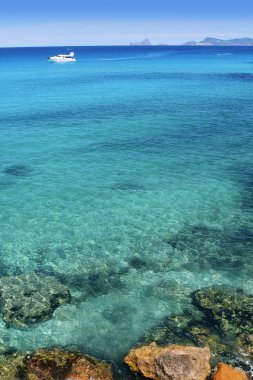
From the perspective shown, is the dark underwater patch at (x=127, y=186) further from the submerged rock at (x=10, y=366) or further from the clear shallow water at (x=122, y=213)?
the submerged rock at (x=10, y=366)

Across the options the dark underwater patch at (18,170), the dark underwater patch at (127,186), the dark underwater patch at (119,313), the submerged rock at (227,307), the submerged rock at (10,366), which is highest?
the dark underwater patch at (18,170)

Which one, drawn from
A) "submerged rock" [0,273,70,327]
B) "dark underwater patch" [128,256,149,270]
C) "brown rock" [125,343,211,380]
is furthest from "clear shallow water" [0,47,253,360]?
"brown rock" [125,343,211,380]

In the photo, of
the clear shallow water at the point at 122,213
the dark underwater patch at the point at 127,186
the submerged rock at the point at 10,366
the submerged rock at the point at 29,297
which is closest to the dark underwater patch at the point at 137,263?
the clear shallow water at the point at 122,213

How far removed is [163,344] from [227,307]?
4.63 meters

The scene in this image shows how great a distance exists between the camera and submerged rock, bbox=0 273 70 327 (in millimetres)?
21562

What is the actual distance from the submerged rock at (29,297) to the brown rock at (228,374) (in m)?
9.73

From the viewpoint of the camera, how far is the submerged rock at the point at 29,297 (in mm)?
21562

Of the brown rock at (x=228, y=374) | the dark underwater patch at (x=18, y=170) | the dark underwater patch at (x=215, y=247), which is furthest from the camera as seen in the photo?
the dark underwater patch at (x=18, y=170)

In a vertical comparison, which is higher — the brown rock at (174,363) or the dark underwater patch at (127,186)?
the dark underwater patch at (127,186)

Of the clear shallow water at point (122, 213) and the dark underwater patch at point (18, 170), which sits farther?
the dark underwater patch at point (18, 170)

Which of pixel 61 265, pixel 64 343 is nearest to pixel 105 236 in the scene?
pixel 61 265

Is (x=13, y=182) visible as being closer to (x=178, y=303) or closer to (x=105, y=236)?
(x=105, y=236)

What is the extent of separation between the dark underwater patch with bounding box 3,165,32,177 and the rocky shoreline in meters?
18.8

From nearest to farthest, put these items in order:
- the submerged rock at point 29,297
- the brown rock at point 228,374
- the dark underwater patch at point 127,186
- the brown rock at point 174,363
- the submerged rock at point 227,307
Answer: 1. the brown rock at point 228,374
2. the brown rock at point 174,363
3. the submerged rock at point 227,307
4. the submerged rock at point 29,297
5. the dark underwater patch at point 127,186
